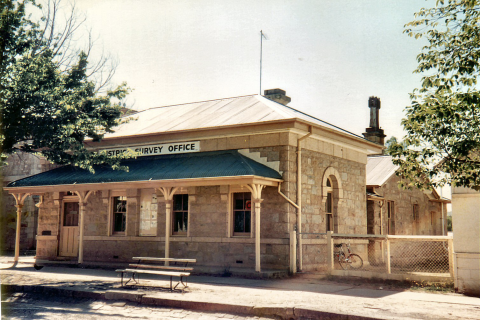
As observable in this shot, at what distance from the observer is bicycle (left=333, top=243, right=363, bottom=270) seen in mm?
15023

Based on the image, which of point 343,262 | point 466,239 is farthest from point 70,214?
point 466,239

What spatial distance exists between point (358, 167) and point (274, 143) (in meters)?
4.85

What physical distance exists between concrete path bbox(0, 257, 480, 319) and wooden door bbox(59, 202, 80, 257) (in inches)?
174

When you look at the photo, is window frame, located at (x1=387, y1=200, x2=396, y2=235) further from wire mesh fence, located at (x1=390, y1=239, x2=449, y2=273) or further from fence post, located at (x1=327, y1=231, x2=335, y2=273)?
fence post, located at (x1=327, y1=231, x2=335, y2=273)

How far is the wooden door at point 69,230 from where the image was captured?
18156 mm

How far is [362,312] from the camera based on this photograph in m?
8.09

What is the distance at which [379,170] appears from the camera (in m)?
21.7

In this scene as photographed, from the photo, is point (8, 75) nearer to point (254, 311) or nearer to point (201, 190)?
point (201, 190)

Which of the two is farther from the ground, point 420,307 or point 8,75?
point 8,75

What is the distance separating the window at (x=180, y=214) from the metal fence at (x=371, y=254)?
3.80 metres

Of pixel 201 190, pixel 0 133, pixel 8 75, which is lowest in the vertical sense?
pixel 201 190

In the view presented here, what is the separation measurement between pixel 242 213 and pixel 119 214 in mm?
4836

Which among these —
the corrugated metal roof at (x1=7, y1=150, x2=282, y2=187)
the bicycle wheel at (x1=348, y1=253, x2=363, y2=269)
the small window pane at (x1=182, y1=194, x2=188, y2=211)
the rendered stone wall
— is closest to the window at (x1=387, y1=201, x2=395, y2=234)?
the bicycle wheel at (x1=348, y1=253, x2=363, y2=269)

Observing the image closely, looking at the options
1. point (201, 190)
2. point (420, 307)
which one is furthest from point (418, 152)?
point (201, 190)
